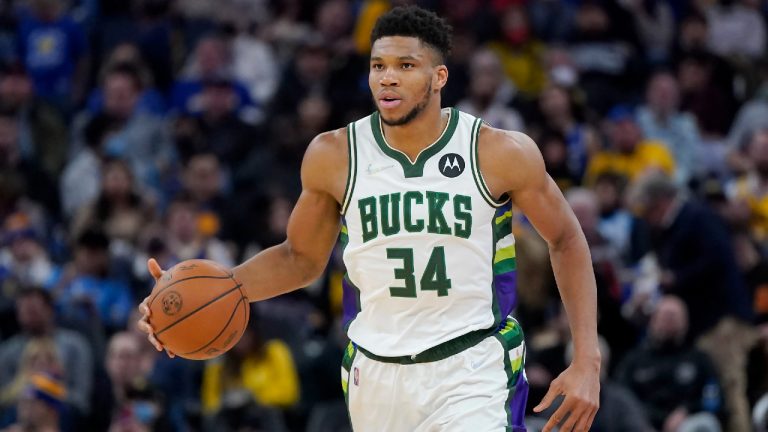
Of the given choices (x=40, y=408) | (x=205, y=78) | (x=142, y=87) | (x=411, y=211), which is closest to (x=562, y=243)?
(x=411, y=211)

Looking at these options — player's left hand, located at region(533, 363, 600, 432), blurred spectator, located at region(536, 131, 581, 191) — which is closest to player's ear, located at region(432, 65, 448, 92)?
player's left hand, located at region(533, 363, 600, 432)

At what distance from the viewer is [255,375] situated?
11.5 m

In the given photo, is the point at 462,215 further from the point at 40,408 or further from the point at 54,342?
the point at 54,342

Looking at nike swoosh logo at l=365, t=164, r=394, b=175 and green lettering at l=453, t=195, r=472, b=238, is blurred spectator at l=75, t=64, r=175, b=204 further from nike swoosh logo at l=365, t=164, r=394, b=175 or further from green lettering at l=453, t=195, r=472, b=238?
green lettering at l=453, t=195, r=472, b=238

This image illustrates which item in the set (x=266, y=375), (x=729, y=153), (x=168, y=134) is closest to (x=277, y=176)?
(x=168, y=134)

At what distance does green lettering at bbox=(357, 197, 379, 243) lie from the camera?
6.21 m

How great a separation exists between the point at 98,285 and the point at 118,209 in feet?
3.61

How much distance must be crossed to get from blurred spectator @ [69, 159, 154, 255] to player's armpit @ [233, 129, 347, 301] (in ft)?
22.3

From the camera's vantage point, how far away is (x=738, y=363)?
11.7m

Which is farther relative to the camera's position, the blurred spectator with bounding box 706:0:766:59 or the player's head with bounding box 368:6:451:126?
the blurred spectator with bounding box 706:0:766:59

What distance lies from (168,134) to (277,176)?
5.01 feet

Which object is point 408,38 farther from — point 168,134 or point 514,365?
point 168,134

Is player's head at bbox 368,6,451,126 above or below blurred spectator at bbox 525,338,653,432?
above

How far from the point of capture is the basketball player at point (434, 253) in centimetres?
606
